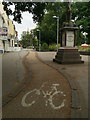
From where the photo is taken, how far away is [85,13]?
30.3 meters

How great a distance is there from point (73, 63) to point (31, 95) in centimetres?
784

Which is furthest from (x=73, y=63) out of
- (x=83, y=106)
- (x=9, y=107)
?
(x=9, y=107)

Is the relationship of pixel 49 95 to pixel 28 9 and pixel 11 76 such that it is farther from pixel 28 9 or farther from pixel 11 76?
pixel 28 9

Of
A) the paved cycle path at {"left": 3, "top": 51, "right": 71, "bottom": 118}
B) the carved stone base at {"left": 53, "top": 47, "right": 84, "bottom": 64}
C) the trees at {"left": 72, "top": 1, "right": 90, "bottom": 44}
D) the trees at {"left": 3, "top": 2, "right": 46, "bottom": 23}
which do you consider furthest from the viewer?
the trees at {"left": 72, "top": 1, "right": 90, "bottom": 44}

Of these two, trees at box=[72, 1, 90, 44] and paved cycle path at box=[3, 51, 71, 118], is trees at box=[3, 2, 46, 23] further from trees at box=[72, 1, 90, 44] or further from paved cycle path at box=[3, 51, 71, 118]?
trees at box=[72, 1, 90, 44]

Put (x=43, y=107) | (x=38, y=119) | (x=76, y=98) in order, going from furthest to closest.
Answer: (x=76, y=98) < (x=43, y=107) < (x=38, y=119)

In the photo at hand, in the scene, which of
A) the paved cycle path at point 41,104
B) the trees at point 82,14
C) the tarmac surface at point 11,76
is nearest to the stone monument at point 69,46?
the tarmac surface at point 11,76

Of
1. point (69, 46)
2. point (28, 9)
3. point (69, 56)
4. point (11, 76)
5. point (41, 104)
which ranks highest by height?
point (28, 9)

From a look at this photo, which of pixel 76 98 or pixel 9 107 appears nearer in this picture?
pixel 9 107

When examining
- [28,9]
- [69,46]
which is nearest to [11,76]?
[28,9]

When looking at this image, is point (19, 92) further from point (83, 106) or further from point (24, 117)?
point (83, 106)

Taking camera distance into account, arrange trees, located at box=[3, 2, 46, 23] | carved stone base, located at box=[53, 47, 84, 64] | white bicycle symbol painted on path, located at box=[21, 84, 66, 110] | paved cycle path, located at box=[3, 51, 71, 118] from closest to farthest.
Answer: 1. paved cycle path, located at box=[3, 51, 71, 118]
2. white bicycle symbol painted on path, located at box=[21, 84, 66, 110]
3. trees, located at box=[3, 2, 46, 23]
4. carved stone base, located at box=[53, 47, 84, 64]

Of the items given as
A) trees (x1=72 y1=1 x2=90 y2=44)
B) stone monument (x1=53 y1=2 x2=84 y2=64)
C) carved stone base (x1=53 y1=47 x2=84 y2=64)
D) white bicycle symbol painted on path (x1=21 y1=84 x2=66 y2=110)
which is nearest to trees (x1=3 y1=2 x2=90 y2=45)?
trees (x1=72 y1=1 x2=90 y2=44)

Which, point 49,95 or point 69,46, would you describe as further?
point 69,46
